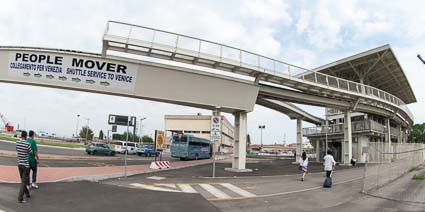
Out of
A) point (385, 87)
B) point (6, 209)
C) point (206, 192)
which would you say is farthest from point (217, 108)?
point (385, 87)

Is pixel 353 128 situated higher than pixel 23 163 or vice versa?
pixel 353 128

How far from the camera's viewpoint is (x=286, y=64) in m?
23.5

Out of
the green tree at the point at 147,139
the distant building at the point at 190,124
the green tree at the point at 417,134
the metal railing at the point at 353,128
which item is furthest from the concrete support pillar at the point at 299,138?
the green tree at the point at 147,139

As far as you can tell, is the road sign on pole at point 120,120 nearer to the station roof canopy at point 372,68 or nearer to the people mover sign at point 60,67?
the people mover sign at point 60,67

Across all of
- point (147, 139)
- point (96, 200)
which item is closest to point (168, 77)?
point (96, 200)

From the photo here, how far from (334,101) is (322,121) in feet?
64.3

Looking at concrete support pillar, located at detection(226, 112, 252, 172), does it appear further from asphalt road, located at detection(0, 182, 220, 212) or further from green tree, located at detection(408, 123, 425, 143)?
green tree, located at detection(408, 123, 425, 143)

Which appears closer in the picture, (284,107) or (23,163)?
(23,163)

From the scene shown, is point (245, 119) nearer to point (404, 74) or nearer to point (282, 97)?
point (282, 97)

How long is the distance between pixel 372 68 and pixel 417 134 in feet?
299

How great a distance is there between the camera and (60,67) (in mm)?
18734

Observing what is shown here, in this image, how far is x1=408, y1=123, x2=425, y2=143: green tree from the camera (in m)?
104

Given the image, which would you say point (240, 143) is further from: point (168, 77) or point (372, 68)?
point (372, 68)

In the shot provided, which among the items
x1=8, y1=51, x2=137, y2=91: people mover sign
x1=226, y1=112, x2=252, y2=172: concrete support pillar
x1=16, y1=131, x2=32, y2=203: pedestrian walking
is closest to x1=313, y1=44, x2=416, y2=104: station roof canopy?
x1=226, y1=112, x2=252, y2=172: concrete support pillar
